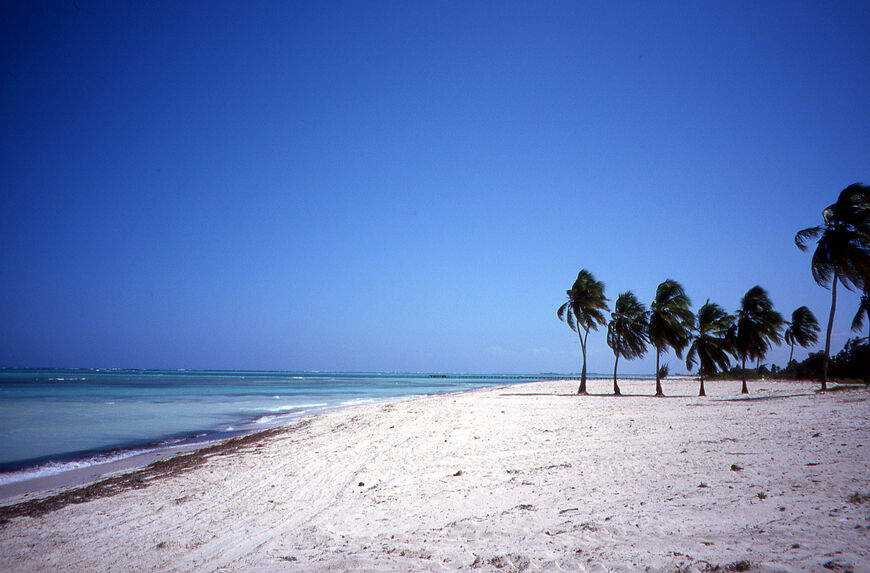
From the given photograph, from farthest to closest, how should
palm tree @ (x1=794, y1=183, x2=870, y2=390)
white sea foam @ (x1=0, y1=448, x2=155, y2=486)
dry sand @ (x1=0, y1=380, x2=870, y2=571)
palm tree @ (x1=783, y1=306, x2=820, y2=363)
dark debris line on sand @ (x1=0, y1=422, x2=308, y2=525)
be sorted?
1. palm tree @ (x1=783, y1=306, x2=820, y2=363)
2. palm tree @ (x1=794, y1=183, x2=870, y2=390)
3. white sea foam @ (x1=0, y1=448, x2=155, y2=486)
4. dark debris line on sand @ (x1=0, y1=422, x2=308, y2=525)
5. dry sand @ (x1=0, y1=380, x2=870, y2=571)

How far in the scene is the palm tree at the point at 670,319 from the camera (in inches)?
1021

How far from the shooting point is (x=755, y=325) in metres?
28.7

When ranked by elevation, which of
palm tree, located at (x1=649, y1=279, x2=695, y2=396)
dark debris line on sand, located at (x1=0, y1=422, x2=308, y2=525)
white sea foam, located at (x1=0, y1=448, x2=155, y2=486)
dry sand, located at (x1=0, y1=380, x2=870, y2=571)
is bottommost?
white sea foam, located at (x1=0, y1=448, x2=155, y2=486)

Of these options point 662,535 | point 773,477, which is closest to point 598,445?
point 773,477

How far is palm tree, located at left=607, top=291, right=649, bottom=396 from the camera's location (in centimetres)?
2827

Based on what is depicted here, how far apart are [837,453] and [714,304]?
87.1 ft

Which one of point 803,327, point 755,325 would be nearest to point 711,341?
point 755,325

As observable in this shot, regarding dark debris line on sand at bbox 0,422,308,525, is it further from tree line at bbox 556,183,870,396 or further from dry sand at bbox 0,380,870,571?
tree line at bbox 556,183,870,396

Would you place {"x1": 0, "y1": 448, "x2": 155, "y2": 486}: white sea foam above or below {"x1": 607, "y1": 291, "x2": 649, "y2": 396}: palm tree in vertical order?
below

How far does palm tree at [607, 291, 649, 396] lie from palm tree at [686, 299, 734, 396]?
3.67 meters

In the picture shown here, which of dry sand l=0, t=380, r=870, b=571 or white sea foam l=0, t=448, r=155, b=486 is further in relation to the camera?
white sea foam l=0, t=448, r=155, b=486

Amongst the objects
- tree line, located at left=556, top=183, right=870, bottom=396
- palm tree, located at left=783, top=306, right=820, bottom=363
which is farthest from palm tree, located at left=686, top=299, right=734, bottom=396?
palm tree, located at left=783, top=306, right=820, bottom=363

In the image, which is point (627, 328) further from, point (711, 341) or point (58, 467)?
point (58, 467)

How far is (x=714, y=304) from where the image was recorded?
2878cm
